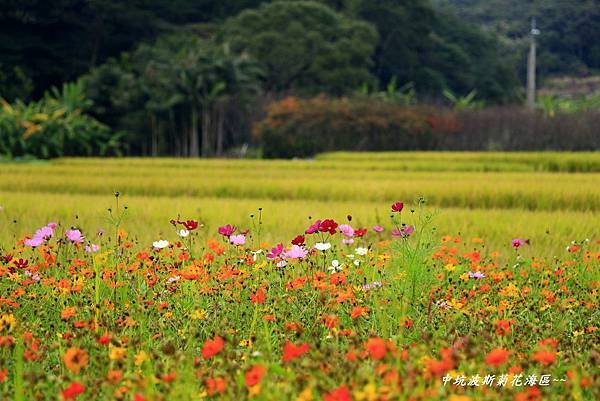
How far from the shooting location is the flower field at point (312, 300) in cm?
224

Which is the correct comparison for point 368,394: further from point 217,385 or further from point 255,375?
point 217,385

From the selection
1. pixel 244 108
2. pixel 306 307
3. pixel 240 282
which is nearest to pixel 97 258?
pixel 240 282

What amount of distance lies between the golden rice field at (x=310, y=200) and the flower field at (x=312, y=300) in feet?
0.11

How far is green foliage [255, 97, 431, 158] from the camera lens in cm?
Result: 2208

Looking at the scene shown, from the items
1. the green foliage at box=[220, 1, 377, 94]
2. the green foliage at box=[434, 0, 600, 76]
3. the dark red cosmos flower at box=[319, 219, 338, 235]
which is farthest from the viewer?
the green foliage at box=[434, 0, 600, 76]

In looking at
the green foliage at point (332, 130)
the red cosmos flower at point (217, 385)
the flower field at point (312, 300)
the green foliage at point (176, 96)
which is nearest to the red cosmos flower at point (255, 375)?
the flower field at point (312, 300)

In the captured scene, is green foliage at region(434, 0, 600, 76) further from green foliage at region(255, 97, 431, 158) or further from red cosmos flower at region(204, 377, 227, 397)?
red cosmos flower at region(204, 377, 227, 397)

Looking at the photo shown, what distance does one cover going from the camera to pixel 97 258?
148 inches

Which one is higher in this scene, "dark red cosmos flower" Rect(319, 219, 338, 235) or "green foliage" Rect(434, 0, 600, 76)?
"green foliage" Rect(434, 0, 600, 76)

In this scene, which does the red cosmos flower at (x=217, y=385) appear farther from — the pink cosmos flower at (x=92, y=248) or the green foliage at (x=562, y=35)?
the green foliage at (x=562, y=35)

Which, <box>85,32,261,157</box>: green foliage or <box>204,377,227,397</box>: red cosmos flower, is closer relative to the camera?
<box>204,377,227,397</box>: red cosmos flower

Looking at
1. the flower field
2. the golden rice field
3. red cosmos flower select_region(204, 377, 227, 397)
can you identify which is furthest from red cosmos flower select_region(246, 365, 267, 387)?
the golden rice field

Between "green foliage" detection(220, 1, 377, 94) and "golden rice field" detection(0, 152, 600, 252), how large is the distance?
18.4 meters

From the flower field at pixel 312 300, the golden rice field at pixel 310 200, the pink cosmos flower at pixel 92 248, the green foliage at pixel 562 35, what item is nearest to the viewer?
the flower field at pixel 312 300
